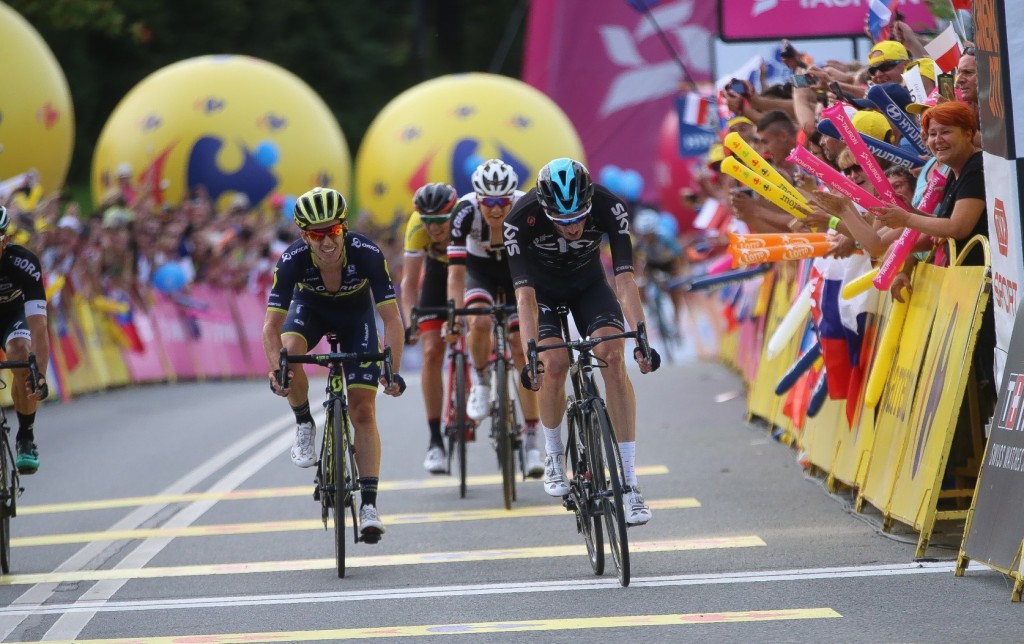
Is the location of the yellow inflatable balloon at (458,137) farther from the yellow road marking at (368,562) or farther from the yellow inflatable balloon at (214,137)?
the yellow road marking at (368,562)

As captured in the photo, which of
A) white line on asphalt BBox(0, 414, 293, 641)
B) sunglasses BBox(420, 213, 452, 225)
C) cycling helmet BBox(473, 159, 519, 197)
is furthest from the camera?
sunglasses BBox(420, 213, 452, 225)

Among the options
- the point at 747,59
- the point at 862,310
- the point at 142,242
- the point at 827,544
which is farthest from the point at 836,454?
the point at 142,242

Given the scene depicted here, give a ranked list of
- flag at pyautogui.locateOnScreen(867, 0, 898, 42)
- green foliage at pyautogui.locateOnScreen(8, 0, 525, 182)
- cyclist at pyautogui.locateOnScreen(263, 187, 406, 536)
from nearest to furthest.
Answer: cyclist at pyautogui.locateOnScreen(263, 187, 406, 536) < flag at pyautogui.locateOnScreen(867, 0, 898, 42) < green foliage at pyautogui.locateOnScreen(8, 0, 525, 182)

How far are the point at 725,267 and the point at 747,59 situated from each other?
4222mm

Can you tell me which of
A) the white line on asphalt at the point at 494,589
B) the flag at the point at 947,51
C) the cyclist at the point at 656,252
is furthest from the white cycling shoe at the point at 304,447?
the cyclist at the point at 656,252

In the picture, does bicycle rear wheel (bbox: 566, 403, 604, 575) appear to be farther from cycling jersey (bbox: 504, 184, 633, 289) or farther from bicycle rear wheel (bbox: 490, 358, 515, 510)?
bicycle rear wheel (bbox: 490, 358, 515, 510)

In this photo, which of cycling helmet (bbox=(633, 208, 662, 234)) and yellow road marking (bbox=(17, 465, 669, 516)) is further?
cycling helmet (bbox=(633, 208, 662, 234))

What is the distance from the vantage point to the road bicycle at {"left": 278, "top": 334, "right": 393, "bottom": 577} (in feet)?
28.6

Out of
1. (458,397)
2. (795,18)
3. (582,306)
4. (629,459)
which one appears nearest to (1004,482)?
(629,459)

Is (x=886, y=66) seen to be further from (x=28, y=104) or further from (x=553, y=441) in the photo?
(x=28, y=104)

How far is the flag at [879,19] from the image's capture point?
1194 centimetres

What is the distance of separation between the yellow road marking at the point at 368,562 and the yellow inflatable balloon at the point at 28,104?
44.8 ft

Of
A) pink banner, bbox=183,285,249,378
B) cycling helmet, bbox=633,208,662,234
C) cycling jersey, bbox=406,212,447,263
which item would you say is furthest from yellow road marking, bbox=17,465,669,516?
cycling helmet, bbox=633,208,662,234

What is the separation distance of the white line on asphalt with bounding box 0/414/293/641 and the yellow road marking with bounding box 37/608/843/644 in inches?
31.6
